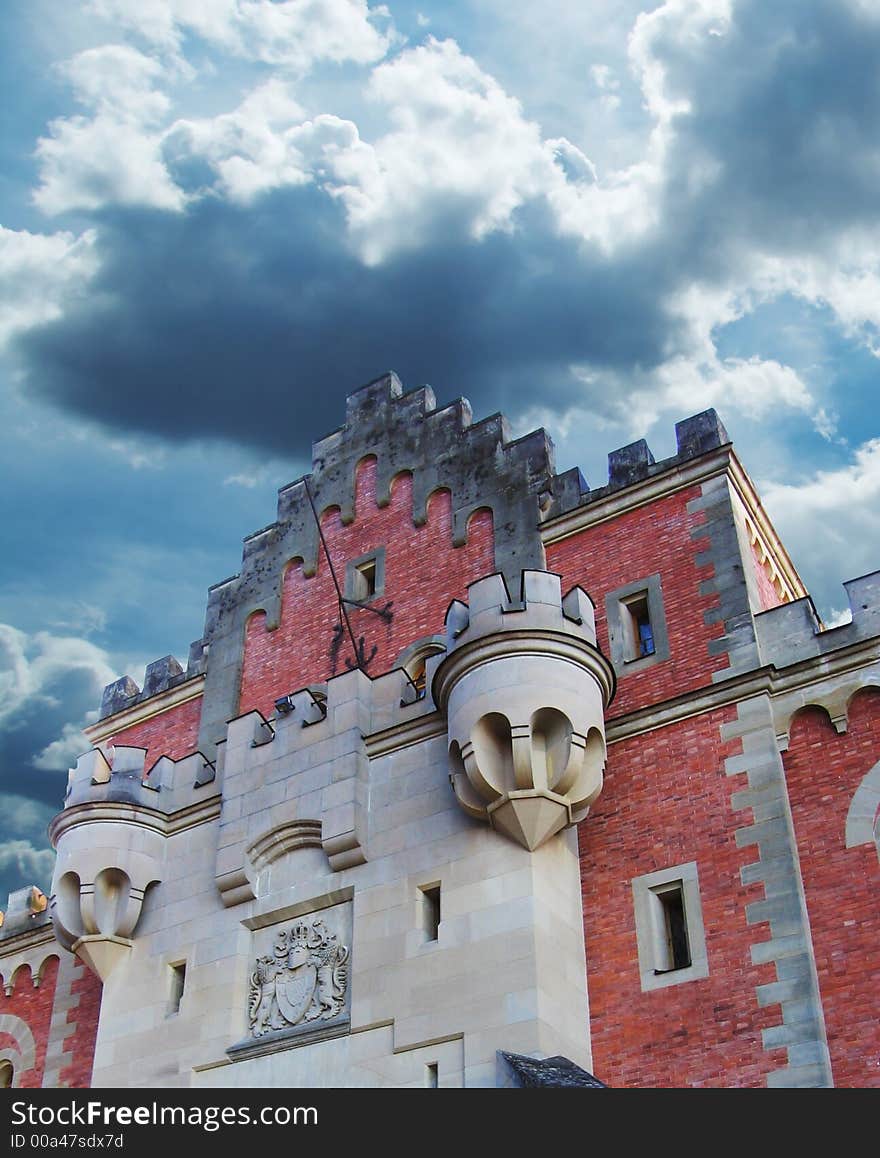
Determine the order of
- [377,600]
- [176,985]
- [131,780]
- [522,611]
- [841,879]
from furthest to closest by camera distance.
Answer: [377,600] < [131,780] < [176,985] < [522,611] < [841,879]

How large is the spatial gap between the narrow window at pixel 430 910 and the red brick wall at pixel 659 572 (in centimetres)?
402

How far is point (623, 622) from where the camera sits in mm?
22750

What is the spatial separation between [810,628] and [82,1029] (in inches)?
574

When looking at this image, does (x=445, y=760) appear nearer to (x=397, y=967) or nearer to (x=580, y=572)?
(x=397, y=967)

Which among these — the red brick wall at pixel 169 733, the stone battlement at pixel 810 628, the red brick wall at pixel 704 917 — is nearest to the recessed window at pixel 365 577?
the red brick wall at pixel 169 733

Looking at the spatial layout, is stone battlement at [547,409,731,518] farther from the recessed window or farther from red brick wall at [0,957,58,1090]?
red brick wall at [0,957,58,1090]

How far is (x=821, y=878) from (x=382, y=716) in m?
7.06

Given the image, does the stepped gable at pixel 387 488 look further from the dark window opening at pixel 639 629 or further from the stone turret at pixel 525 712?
the stone turret at pixel 525 712

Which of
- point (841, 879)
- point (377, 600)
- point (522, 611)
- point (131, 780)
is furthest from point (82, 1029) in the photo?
point (841, 879)

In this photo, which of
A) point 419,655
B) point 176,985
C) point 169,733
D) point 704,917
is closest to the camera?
point 704,917

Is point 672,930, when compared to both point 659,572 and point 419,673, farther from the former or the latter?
point 419,673

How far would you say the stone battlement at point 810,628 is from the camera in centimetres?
2023

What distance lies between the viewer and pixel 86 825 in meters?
23.2
